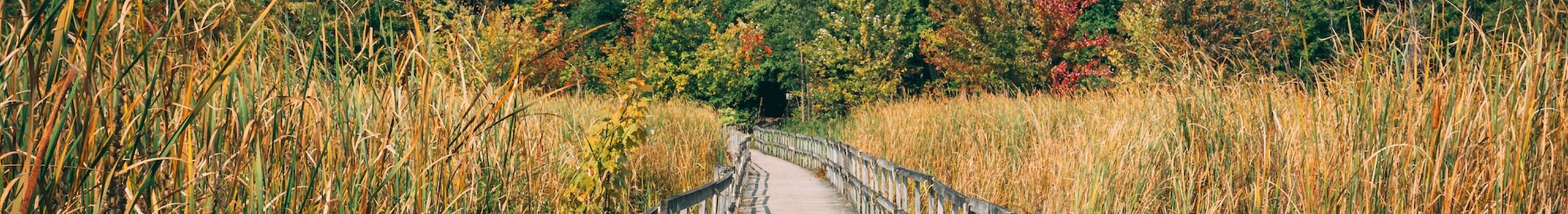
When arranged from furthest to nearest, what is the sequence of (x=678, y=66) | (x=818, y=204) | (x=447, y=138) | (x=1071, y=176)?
1. (x=678, y=66)
2. (x=818, y=204)
3. (x=1071, y=176)
4. (x=447, y=138)

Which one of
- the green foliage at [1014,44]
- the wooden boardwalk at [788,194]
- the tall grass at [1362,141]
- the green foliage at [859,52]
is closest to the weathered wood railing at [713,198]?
the wooden boardwalk at [788,194]

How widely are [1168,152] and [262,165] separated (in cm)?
381

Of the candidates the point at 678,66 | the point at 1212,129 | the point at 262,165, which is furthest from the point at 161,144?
the point at 678,66

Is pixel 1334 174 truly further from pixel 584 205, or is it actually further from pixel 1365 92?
pixel 584 205

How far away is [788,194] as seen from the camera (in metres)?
11.4

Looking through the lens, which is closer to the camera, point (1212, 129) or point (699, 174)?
point (1212, 129)

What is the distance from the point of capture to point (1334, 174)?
5047 mm

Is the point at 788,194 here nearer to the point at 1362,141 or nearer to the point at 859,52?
the point at 1362,141

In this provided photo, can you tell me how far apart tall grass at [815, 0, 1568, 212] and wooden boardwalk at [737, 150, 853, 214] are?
3091 millimetres

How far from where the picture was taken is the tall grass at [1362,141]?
15.9 ft

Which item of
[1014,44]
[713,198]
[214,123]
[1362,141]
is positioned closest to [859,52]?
[1014,44]

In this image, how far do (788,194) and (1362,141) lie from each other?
22.0 ft

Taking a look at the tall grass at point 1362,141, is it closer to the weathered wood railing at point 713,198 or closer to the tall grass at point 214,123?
the weathered wood railing at point 713,198

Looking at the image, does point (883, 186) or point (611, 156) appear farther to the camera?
point (883, 186)
